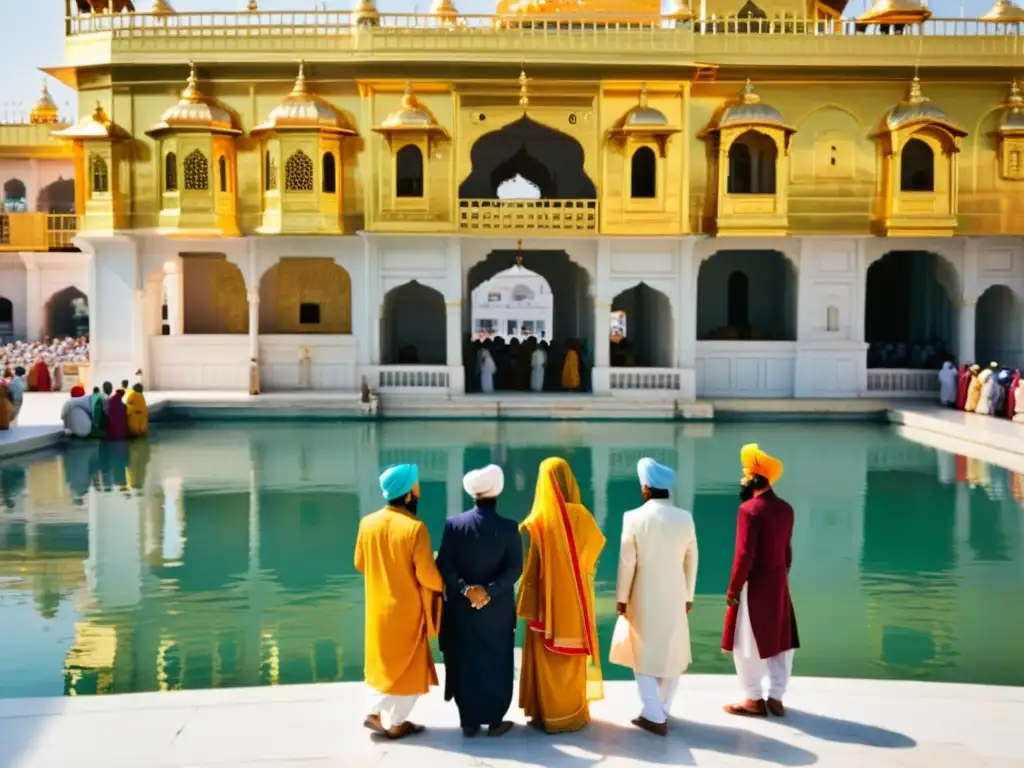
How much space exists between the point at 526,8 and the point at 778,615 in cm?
2172

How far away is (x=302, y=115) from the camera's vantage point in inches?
739

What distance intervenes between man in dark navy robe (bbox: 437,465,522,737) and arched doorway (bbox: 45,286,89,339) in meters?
27.2

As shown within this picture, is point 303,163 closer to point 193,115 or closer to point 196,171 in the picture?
point 196,171

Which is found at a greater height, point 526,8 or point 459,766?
point 526,8

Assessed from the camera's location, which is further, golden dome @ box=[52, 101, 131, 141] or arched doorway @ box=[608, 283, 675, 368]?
arched doorway @ box=[608, 283, 675, 368]

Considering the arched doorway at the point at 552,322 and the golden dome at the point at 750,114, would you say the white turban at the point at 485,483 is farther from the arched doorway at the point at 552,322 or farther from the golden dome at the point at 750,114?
the arched doorway at the point at 552,322

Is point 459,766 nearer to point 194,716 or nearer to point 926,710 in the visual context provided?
point 194,716

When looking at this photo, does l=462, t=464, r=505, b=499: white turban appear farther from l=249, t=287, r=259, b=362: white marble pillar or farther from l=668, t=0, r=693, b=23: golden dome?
l=668, t=0, r=693, b=23: golden dome

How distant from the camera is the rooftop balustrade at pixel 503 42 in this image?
19.2 meters

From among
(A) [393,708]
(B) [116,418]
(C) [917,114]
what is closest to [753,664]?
(A) [393,708]

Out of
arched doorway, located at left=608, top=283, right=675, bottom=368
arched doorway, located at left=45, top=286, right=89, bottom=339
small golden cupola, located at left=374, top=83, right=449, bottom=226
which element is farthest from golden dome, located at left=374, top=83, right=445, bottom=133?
arched doorway, located at left=45, top=286, right=89, bottom=339

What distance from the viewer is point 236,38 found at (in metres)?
19.3

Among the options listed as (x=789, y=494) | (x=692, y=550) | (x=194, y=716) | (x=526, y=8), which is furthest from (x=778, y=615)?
(x=526, y=8)

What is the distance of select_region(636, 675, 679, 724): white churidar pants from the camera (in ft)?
15.9
